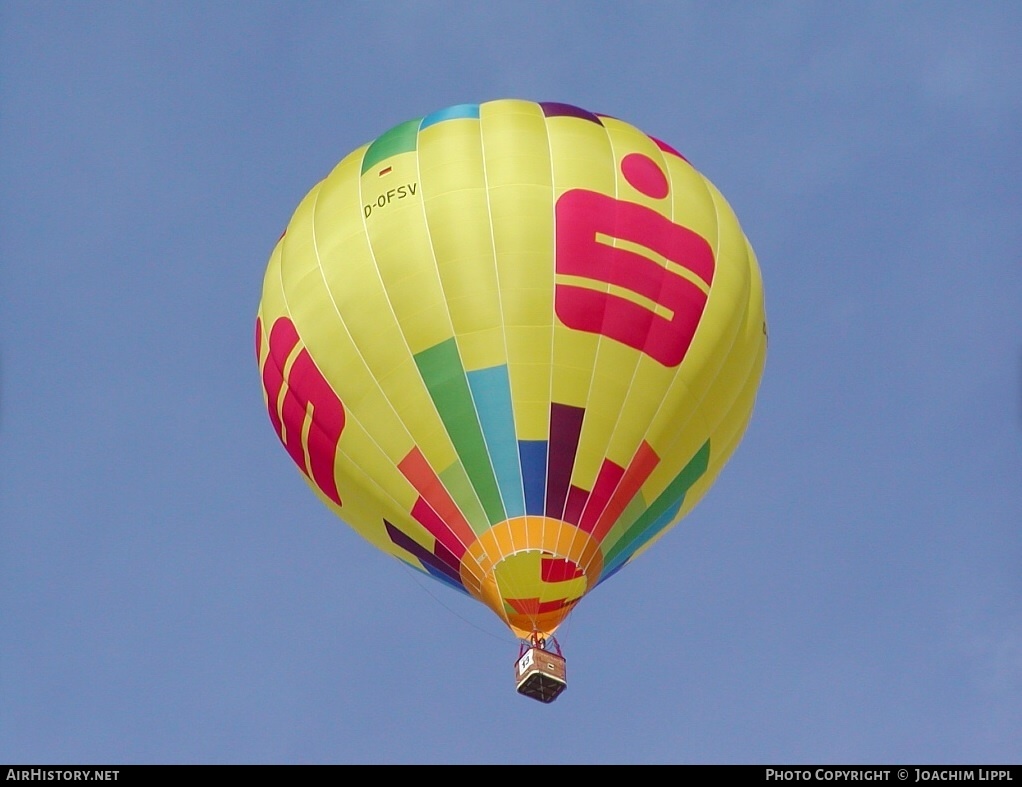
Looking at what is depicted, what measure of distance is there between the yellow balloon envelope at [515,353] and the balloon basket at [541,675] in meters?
0.55

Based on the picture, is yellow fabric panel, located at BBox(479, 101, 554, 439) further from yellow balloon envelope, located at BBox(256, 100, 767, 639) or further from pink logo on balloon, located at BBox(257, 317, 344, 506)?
pink logo on balloon, located at BBox(257, 317, 344, 506)

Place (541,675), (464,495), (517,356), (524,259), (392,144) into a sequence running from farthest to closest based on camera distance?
(392,144), (524,259), (517,356), (464,495), (541,675)

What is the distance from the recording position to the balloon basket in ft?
72.9

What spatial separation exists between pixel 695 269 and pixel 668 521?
3.05 meters

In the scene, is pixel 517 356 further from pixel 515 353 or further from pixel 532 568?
pixel 532 568

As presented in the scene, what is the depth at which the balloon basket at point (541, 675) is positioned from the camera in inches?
875

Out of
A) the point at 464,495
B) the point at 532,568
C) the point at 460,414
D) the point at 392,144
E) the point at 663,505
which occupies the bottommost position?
the point at 532,568

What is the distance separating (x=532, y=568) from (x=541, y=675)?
1221 mm

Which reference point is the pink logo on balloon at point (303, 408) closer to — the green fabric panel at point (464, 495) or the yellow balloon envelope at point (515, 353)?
the yellow balloon envelope at point (515, 353)

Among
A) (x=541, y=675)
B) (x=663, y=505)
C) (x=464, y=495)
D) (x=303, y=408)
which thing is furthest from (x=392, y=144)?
(x=541, y=675)

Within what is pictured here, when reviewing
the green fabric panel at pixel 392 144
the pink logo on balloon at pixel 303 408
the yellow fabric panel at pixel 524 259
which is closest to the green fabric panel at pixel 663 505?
the yellow fabric panel at pixel 524 259

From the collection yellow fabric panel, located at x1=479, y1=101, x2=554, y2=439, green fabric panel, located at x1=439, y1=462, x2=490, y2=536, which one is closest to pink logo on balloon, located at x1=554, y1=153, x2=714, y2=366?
yellow fabric panel, located at x1=479, y1=101, x2=554, y2=439

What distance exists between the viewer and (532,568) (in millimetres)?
22719

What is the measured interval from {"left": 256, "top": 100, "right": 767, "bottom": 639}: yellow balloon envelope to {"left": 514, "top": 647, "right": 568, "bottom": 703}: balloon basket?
1.79ft
